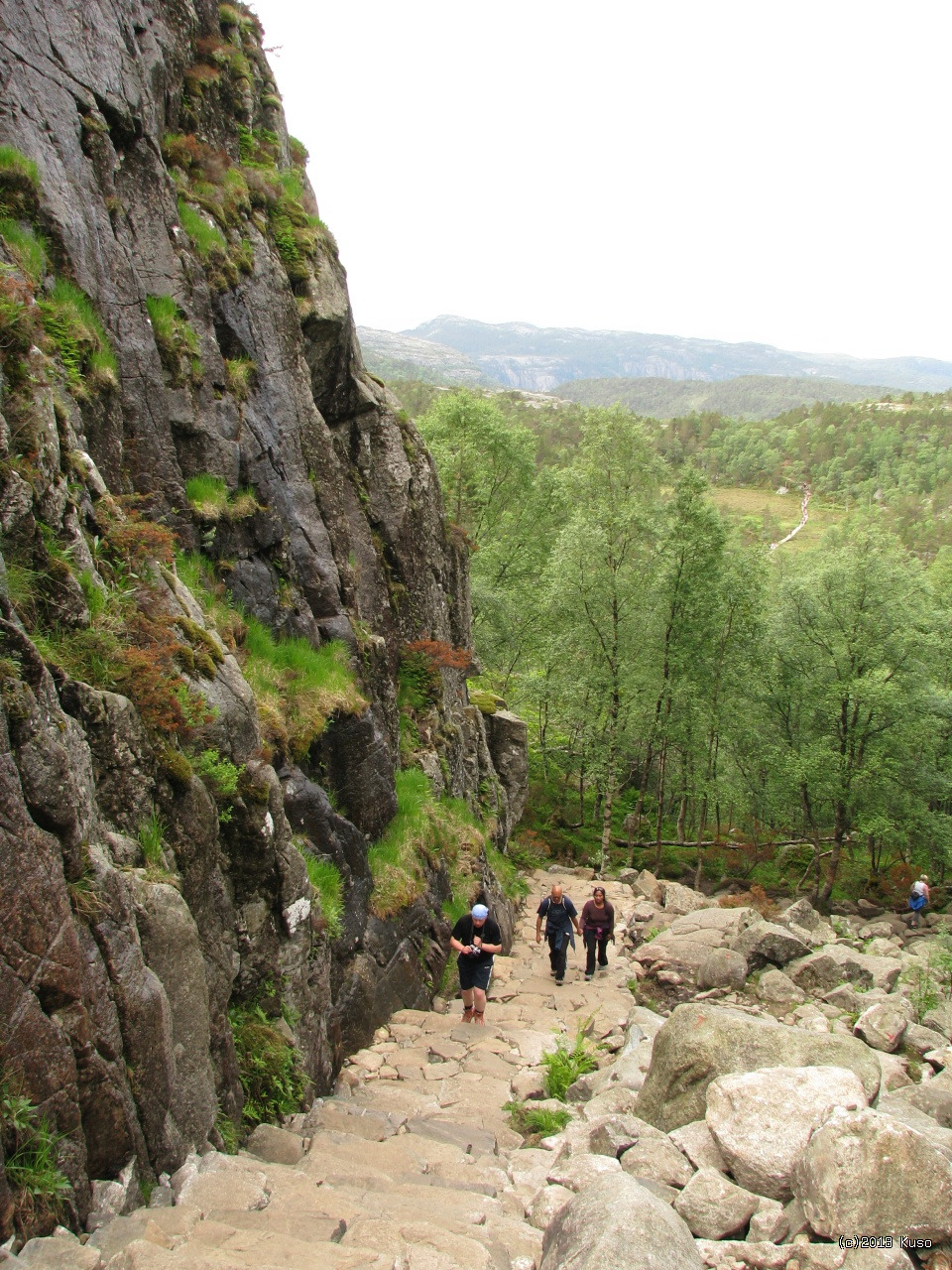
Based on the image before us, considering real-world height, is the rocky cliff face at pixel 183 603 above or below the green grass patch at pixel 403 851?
above

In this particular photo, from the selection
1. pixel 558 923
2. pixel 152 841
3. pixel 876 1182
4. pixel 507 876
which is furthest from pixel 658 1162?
pixel 507 876

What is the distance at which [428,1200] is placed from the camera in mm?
6410

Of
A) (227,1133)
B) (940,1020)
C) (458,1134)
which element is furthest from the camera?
(940,1020)

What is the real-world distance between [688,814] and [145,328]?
1634 inches

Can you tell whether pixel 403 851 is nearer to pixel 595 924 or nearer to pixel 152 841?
pixel 595 924

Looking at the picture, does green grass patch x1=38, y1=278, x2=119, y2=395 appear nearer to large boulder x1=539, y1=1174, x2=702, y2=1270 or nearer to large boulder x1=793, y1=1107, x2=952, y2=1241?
large boulder x1=539, y1=1174, x2=702, y2=1270

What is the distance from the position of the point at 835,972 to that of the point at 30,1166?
50.4 ft

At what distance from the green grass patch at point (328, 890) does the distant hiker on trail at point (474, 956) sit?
2.34m

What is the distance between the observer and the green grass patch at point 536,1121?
907cm

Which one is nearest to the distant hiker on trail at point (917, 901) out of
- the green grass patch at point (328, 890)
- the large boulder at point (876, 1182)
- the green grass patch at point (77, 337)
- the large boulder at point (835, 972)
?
the large boulder at point (835, 972)

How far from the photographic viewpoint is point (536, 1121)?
923cm

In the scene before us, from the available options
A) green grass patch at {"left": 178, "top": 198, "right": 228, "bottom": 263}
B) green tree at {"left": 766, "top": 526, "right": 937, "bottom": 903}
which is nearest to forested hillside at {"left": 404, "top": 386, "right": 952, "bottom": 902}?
green tree at {"left": 766, "top": 526, "right": 937, "bottom": 903}

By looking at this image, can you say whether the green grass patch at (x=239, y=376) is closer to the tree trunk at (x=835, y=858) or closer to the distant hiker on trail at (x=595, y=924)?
the distant hiker on trail at (x=595, y=924)

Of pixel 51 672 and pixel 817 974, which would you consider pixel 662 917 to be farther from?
pixel 51 672
